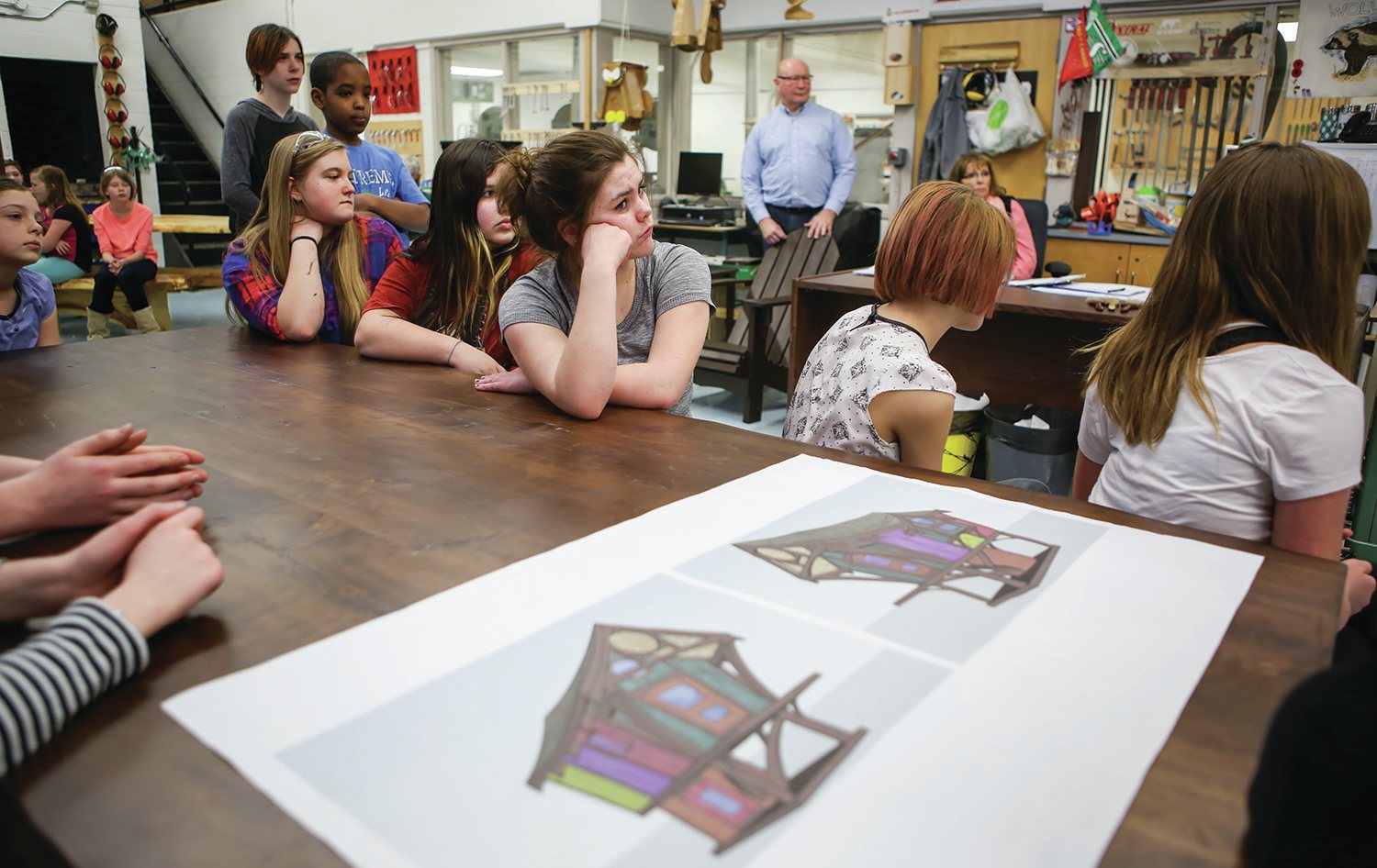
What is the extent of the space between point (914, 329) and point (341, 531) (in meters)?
0.98

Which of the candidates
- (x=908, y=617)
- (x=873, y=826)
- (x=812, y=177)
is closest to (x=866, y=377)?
(x=908, y=617)

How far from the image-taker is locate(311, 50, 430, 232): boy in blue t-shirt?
9.45ft

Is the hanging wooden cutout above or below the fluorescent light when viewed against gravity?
below

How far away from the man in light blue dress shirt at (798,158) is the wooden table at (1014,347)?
1.98m

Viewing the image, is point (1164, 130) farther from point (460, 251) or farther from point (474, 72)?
point (474, 72)

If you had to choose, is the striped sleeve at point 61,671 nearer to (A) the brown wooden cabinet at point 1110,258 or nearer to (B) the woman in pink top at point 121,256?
(B) the woman in pink top at point 121,256

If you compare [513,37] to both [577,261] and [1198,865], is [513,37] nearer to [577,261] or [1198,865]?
[577,261]

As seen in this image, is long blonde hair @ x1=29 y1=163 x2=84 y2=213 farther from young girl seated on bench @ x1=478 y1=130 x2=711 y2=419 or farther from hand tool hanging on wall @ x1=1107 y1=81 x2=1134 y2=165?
hand tool hanging on wall @ x1=1107 y1=81 x2=1134 y2=165

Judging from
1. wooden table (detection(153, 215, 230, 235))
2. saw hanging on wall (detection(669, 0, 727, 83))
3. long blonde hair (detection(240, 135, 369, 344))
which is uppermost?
saw hanging on wall (detection(669, 0, 727, 83))

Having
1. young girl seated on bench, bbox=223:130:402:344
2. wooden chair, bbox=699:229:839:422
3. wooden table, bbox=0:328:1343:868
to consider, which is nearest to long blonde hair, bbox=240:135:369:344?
young girl seated on bench, bbox=223:130:402:344

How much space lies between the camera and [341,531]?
3.07 ft

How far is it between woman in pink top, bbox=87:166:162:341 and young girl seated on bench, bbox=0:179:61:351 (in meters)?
3.13

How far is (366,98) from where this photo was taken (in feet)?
9.78

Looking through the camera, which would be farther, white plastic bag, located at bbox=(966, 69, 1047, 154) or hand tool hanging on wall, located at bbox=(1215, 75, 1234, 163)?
white plastic bag, located at bbox=(966, 69, 1047, 154)
